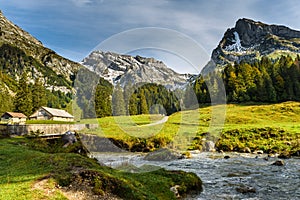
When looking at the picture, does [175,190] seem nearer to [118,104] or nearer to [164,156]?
[164,156]

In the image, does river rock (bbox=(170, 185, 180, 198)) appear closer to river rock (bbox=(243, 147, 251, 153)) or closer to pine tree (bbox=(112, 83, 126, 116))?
river rock (bbox=(243, 147, 251, 153))

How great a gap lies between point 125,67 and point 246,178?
14.0 metres

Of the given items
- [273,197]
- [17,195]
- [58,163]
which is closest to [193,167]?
[273,197]

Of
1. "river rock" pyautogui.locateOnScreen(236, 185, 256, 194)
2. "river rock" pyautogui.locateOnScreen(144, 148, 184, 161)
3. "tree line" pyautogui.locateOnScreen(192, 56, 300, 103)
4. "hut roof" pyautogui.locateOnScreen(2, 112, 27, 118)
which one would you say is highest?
"tree line" pyautogui.locateOnScreen(192, 56, 300, 103)

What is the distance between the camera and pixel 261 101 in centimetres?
8788

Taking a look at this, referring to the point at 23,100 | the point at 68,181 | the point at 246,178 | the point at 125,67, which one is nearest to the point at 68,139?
the point at 125,67

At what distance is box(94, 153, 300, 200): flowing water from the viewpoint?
645 inches

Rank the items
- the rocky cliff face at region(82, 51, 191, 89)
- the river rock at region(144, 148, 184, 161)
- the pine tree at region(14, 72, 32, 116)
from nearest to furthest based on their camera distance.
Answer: the rocky cliff face at region(82, 51, 191, 89), the river rock at region(144, 148, 184, 161), the pine tree at region(14, 72, 32, 116)

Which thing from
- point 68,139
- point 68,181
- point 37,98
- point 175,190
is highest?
point 37,98

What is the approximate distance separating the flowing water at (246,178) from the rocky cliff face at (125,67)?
9.54 metres

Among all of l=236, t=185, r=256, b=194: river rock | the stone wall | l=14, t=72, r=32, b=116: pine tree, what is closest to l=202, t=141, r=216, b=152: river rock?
l=236, t=185, r=256, b=194: river rock

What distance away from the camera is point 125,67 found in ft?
76.4

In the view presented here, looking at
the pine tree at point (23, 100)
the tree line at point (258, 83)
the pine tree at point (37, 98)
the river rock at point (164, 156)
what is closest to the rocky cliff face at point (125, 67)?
the river rock at point (164, 156)

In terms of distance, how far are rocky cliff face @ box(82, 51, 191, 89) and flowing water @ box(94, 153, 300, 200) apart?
9544 mm
